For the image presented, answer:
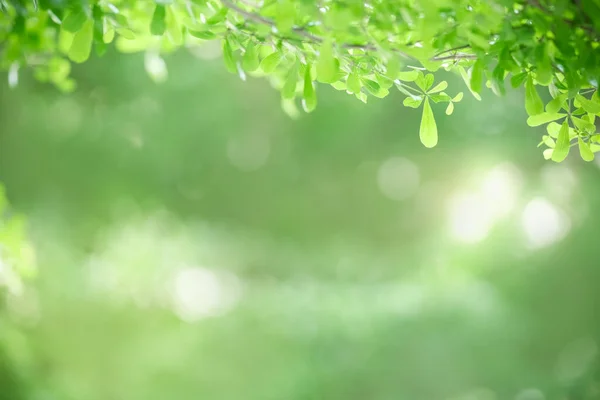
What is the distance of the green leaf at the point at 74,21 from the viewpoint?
64cm

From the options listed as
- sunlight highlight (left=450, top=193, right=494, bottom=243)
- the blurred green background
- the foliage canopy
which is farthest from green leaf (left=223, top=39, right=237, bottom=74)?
sunlight highlight (left=450, top=193, right=494, bottom=243)

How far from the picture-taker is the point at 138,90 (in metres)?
2.61

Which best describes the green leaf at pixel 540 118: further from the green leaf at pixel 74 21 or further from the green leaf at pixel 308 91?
the green leaf at pixel 74 21

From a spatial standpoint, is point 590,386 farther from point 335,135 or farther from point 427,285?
point 335,135

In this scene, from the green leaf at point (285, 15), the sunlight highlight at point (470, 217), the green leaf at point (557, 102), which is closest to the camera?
the green leaf at point (285, 15)

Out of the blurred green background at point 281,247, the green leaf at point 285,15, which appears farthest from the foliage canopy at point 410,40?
the blurred green background at point 281,247

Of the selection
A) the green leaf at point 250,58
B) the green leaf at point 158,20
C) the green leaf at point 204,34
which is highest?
the green leaf at point 158,20

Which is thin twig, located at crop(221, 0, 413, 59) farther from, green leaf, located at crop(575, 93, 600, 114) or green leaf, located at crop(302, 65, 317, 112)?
green leaf, located at crop(575, 93, 600, 114)

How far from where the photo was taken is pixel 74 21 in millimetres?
642

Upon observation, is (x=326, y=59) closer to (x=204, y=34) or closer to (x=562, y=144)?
(x=204, y=34)

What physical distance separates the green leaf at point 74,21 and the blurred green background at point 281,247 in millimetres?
1771

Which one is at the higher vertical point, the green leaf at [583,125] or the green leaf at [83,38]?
the green leaf at [83,38]

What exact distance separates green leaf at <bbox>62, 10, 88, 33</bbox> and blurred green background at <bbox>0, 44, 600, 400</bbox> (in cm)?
177

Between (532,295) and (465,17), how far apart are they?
200 cm
